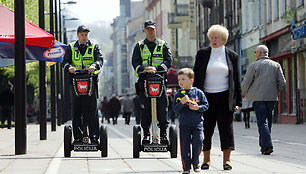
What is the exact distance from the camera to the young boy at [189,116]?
888cm

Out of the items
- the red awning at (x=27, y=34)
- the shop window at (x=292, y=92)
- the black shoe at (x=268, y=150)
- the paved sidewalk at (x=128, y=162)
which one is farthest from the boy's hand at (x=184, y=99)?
the shop window at (x=292, y=92)

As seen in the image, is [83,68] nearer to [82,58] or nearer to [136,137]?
[82,58]

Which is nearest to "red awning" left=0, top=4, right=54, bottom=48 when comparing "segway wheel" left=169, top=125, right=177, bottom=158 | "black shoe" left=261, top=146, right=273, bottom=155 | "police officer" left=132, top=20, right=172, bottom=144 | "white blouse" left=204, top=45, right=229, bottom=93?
"police officer" left=132, top=20, right=172, bottom=144

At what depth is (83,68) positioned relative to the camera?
11859 millimetres

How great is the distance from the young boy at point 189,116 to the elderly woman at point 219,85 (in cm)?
53

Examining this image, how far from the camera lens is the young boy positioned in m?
8.88

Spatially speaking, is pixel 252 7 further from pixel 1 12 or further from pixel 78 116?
pixel 78 116

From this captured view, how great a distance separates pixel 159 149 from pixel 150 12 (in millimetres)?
93491

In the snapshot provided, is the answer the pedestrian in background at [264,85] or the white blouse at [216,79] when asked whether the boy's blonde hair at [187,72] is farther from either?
the pedestrian in background at [264,85]

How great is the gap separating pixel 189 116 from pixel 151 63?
253cm

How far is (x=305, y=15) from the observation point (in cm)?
2970

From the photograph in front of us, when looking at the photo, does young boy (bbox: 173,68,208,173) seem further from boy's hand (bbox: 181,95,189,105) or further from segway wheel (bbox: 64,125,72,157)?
segway wheel (bbox: 64,125,72,157)

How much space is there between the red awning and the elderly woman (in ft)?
16.9

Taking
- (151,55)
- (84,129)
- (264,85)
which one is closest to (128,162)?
(84,129)
